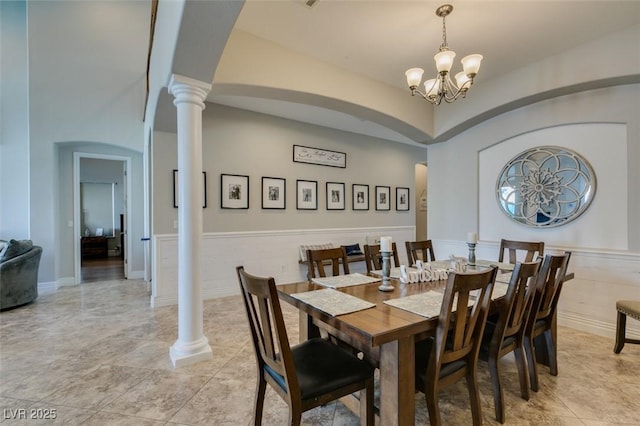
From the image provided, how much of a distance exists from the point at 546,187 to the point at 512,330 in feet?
7.48

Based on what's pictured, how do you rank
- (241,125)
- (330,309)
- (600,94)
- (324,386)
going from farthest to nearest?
1. (241,125)
2. (600,94)
3. (330,309)
4. (324,386)

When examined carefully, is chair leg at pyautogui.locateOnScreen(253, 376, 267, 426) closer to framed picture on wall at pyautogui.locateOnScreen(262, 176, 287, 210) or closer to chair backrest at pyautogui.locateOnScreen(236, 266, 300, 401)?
chair backrest at pyautogui.locateOnScreen(236, 266, 300, 401)

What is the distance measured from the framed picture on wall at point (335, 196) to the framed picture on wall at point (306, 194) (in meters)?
0.29

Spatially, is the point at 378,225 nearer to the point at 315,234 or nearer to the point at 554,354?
the point at 315,234

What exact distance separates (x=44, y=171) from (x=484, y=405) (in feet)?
21.9

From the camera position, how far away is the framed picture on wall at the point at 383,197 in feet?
20.2

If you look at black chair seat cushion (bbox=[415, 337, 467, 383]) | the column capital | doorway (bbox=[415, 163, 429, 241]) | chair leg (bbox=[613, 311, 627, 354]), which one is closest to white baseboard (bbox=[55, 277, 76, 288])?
the column capital

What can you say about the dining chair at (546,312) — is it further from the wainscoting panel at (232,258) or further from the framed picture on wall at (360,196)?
the framed picture on wall at (360,196)

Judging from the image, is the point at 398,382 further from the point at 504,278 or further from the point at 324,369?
the point at 504,278

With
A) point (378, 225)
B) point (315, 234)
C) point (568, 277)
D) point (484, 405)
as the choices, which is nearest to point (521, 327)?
point (484, 405)

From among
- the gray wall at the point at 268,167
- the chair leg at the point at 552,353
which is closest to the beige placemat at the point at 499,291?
the chair leg at the point at 552,353

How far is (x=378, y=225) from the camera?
20.3 feet

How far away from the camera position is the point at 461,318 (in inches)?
57.9

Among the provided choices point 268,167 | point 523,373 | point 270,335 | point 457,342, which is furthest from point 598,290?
point 268,167
